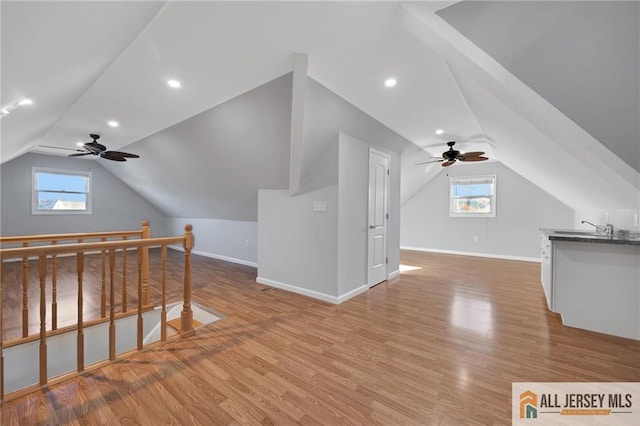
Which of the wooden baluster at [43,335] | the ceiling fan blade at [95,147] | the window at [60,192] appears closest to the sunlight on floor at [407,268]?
the wooden baluster at [43,335]

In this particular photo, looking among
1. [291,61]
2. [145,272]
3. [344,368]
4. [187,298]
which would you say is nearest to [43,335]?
[187,298]

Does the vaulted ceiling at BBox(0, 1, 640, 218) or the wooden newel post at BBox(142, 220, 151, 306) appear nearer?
the vaulted ceiling at BBox(0, 1, 640, 218)

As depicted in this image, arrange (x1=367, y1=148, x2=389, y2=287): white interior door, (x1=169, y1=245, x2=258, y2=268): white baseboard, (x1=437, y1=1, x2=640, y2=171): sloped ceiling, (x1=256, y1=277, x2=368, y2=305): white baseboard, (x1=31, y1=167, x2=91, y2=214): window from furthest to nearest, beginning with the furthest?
(x1=31, y1=167, x2=91, y2=214): window, (x1=169, y1=245, x2=258, y2=268): white baseboard, (x1=367, y1=148, x2=389, y2=287): white interior door, (x1=256, y1=277, x2=368, y2=305): white baseboard, (x1=437, y1=1, x2=640, y2=171): sloped ceiling

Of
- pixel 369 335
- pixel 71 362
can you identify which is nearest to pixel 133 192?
pixel 71 362

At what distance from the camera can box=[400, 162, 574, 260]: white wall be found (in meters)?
5.76

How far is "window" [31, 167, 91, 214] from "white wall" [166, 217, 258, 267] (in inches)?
99.6

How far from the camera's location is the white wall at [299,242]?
3416 millimetres

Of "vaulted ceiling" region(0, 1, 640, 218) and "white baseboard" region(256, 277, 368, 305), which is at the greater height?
"vaulted ceiling" region(0, 1, 640, 218)

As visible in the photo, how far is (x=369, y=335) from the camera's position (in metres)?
2.50

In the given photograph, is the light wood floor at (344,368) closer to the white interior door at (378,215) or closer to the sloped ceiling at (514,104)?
the white interior door at (378,215)

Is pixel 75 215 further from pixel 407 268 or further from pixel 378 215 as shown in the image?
pixel 407 268

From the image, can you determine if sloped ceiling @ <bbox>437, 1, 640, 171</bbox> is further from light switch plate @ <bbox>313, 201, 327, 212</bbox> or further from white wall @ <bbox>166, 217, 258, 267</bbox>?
white wall @ <bbox>166, 217, 258, 267</bbox>

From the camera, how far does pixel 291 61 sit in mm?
2234

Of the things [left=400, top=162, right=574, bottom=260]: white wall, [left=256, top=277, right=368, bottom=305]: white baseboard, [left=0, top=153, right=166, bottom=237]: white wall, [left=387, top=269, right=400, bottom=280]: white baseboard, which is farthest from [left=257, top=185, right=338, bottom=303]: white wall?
[left=400, top=162, right=574, bottom=260]: white wall
